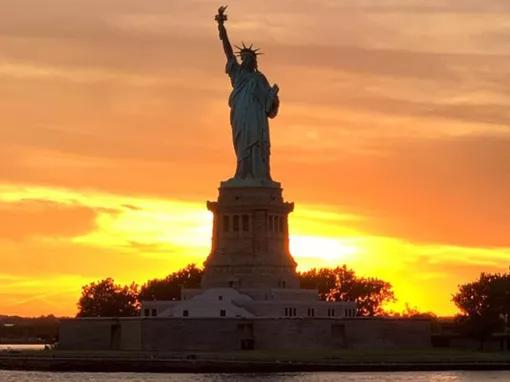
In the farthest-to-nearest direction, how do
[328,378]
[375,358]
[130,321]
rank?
[130,321]
[375,358]
[328,378]

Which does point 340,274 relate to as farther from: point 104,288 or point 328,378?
point 328,378

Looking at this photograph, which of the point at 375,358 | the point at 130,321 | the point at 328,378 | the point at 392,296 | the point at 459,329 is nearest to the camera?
the point at 328,378

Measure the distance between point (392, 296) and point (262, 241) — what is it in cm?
3572

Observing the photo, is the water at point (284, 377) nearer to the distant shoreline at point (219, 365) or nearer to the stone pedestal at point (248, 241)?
the distant shoreline at point (219, 365)

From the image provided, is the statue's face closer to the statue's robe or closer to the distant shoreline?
the statue's robe

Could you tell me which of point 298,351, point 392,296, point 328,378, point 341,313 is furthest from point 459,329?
point 328,378

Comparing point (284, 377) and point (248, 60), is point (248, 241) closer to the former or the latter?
point (248, 60)

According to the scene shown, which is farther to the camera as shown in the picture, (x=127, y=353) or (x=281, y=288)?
(x=281, y=288)

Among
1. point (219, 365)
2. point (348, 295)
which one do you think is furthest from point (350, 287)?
point (219, 365)

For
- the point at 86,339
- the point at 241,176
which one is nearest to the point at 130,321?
the point at 86,339

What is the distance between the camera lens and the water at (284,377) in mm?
110750

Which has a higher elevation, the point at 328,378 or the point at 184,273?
the point at 184,273

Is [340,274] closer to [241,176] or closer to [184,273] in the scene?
[184,273]

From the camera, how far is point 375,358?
122625mm
